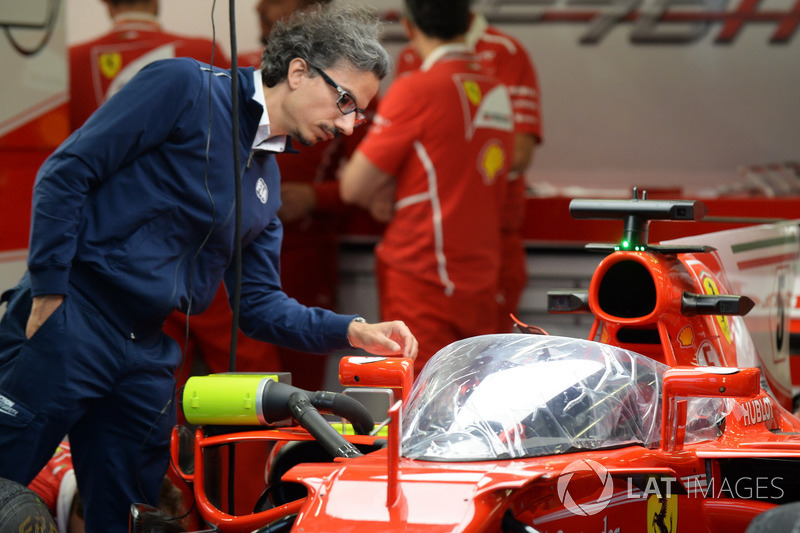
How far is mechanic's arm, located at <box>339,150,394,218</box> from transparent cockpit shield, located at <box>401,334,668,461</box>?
1.84 meters

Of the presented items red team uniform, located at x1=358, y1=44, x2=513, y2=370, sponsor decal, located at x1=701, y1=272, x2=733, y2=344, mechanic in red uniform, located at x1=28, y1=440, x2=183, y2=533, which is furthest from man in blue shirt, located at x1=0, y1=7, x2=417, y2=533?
red team uniform, located at x1=358, y1=44, x2=513, y2=370

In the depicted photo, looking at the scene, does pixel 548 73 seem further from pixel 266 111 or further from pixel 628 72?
pixel 266 111

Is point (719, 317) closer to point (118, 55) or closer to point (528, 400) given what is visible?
point (528, 400)

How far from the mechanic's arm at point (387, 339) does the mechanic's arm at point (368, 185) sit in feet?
5.05

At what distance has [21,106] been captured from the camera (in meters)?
3.25

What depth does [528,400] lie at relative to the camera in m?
1.62

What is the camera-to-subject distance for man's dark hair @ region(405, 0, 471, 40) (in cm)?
357

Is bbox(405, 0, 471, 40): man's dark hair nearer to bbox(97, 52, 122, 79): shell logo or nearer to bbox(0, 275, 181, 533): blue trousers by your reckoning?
bbox(97, 52, 122, 79): shell logo

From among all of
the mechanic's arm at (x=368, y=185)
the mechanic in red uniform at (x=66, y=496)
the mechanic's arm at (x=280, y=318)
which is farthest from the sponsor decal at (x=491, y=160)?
the mechanic in red uniform at (x=66, y=496)

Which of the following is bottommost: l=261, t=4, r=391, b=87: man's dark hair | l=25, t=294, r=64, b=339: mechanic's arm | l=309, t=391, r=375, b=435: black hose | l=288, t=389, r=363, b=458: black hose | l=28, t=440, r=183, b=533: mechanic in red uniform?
l=28, t=440, r=183, b=533: mechanic in red uniform

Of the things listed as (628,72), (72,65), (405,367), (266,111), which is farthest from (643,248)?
(628,72)

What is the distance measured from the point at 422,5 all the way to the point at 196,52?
0.87 m

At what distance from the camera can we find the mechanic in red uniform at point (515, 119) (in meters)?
4.05

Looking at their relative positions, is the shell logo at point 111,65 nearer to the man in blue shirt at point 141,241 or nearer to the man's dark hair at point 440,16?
the man's dark hair at point 440,16
